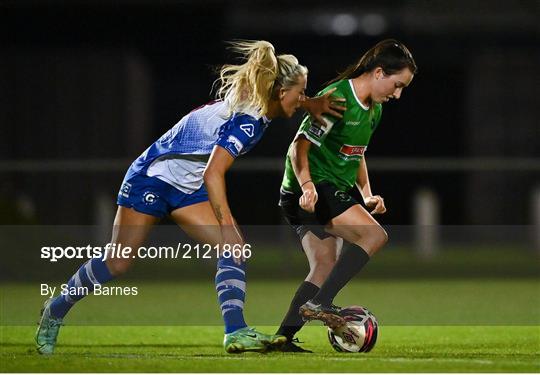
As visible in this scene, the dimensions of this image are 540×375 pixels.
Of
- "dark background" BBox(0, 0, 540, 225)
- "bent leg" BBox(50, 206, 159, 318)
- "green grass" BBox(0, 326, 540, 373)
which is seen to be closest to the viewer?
"green grass" BBox(0, 326, 540, 373)

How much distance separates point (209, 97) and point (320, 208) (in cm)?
1694

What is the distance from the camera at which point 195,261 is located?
12797 mm

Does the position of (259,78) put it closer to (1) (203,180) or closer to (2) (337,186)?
(1) (203,180)

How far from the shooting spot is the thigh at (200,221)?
277 inches

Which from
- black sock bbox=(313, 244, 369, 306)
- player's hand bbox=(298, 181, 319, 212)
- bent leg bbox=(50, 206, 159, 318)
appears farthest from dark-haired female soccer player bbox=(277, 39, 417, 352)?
bent leg bbox=(50, 206, 159, 318)

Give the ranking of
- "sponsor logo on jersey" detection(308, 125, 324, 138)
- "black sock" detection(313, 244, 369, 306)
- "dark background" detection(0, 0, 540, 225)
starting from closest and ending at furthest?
1. "black sock" detection(313, 244, 369, 306)
2. "sponsor logo on jersey" detection(308, 125, 324, 138)
3. "dark background" detection(0, 0, 540, 225)

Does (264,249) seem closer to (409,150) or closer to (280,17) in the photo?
(409,150)

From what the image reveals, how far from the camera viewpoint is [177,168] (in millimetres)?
7035

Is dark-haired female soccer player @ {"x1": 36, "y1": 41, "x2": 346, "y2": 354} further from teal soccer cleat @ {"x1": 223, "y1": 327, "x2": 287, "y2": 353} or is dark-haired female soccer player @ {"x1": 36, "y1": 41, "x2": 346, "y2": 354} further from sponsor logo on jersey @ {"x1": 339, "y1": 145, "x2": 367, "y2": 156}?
sponsor logo on jersey @ {"x1": 339, "y1": 145, "x2": 367, "y2": 156}

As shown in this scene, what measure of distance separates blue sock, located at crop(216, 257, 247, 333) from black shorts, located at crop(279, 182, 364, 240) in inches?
21.0

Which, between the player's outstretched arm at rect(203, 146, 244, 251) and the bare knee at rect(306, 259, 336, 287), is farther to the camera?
the bare knee at rect(306, 259, 336, 287)

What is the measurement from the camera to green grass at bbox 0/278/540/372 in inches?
258

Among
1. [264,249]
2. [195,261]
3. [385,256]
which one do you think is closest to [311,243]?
[195,261]

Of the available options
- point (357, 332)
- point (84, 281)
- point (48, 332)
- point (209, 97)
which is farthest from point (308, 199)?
point (209, 97)
